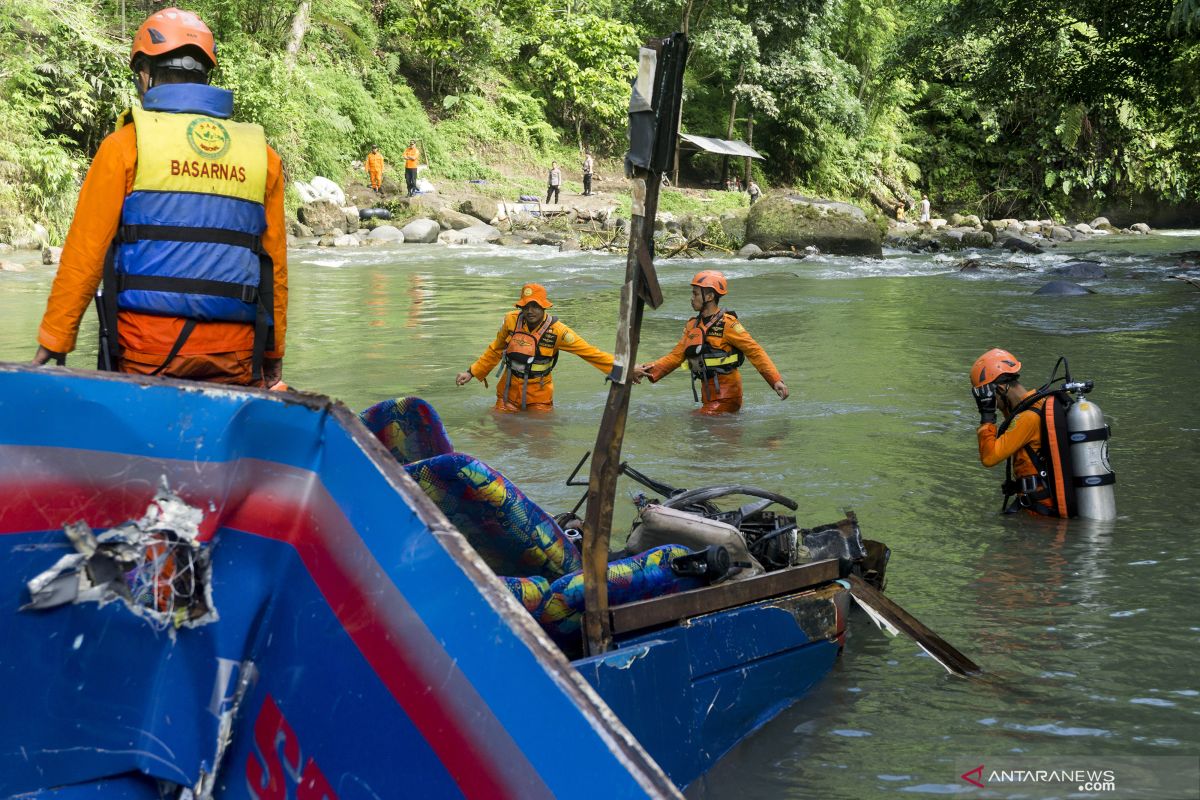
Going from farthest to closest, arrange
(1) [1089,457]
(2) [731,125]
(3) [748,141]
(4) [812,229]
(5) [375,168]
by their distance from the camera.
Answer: (3) [748,141] < (2) [731,125] < (5) [375,168] < (4) [812,229] < (1) [1089,457]

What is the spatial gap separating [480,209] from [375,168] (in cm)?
322

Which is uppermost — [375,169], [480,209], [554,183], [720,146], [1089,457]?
[720,146]

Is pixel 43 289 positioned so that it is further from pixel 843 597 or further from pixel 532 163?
pixel 532 163

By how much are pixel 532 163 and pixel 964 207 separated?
17.8 meters

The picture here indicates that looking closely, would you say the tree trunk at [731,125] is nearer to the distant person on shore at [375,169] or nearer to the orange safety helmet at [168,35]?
the distant person on shore at [375,169]

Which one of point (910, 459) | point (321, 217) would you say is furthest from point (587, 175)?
point (910, 459)

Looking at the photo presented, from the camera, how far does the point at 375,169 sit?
1324 inches

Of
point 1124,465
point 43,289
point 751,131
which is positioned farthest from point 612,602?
point 751,131

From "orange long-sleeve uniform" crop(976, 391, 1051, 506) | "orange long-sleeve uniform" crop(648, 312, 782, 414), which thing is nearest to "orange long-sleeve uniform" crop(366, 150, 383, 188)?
"orange long-sleeve uniform" crop(648, 312, 782, 414)

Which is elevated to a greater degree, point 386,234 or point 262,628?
point 262,628

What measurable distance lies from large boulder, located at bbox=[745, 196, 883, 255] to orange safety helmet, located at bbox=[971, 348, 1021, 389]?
72.3ft

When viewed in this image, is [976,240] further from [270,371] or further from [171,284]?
[171,284]

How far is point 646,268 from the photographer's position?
3186 mm

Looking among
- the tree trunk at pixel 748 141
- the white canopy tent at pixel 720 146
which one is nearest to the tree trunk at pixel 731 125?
the tree trunk at pixel 748 141
